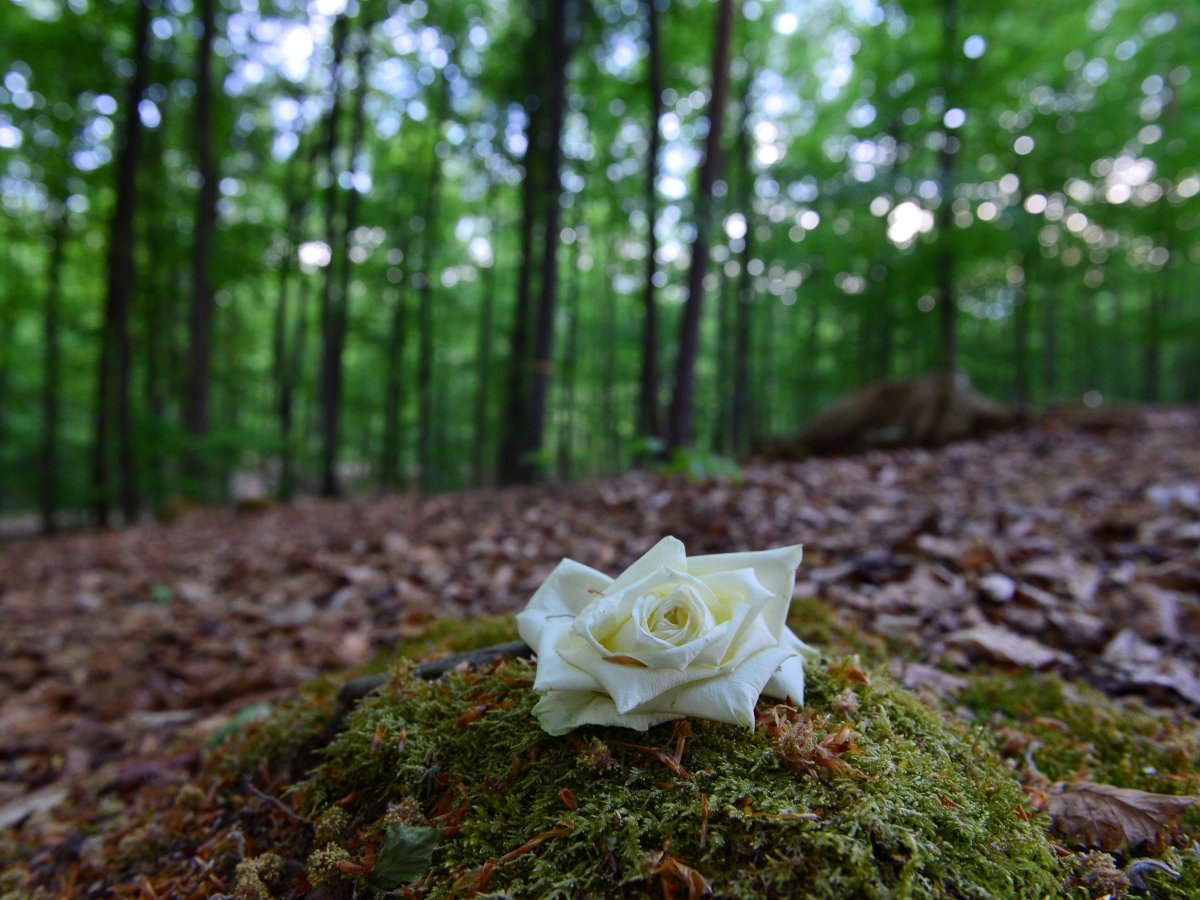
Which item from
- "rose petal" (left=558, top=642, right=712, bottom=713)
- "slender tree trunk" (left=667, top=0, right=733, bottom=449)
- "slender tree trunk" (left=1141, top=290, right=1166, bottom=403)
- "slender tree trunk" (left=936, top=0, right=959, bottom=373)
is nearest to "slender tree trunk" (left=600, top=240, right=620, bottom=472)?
"slender tree trunk" (left=936, top=0, right=959, bottom=373)

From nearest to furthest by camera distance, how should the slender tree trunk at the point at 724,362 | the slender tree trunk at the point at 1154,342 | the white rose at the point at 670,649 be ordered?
the white rose at the point at 670,649
the slender tree trunk at the point at 1154,342
the slender tree trunk at the point at 724,362

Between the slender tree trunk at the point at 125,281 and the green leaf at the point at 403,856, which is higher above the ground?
the slender tree trunk at the point at 125,281

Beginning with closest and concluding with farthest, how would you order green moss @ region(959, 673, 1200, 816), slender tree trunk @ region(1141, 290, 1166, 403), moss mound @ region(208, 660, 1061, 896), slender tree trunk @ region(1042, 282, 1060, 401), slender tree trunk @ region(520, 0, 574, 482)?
moss mound @ region(208, 660, 1061, 896) < green moss @ region(959, 673, 1200, 816) < slender tree trunk @ region(520, 0, 574, 482) < slender tree trunk @ region(1141, 290, 1166, 403) < slender tree trunk @ region(1042, 282, 1060, 401)

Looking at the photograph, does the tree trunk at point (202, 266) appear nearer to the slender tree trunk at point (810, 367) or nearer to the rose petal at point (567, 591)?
the rose petal at point (567, 591)

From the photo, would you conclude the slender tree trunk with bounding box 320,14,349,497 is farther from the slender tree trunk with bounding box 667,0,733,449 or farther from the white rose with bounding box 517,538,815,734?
the white rose with bounding box 517,538,815,734

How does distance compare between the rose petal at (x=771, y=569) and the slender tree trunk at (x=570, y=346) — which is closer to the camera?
the rose petal at (x=771, y=569)

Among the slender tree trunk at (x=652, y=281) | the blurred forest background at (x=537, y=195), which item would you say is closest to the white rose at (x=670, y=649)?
the blurred forest background at (x=537, y=195)
